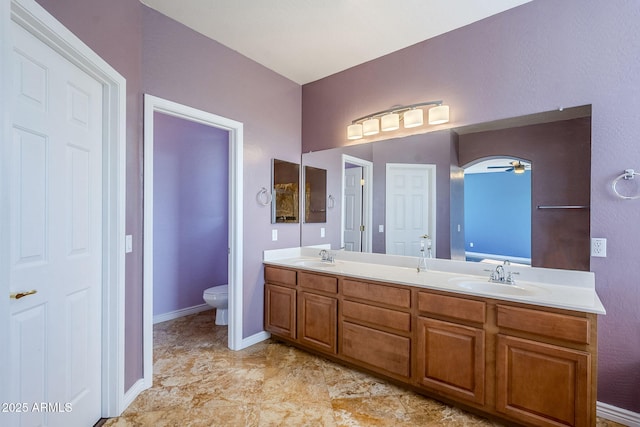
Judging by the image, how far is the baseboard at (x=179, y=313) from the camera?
11.3ft

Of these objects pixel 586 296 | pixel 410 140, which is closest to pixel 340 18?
pixel 410 140

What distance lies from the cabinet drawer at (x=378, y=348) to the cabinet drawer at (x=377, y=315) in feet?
0.22

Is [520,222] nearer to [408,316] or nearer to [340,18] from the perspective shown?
[408,316]

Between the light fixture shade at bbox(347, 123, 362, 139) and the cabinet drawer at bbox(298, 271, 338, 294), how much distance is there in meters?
1.37

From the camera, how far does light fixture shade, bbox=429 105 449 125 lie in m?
2.34

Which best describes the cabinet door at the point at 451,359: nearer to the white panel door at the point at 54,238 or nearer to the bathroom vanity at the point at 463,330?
the bathroom vanity at the point at 463,330

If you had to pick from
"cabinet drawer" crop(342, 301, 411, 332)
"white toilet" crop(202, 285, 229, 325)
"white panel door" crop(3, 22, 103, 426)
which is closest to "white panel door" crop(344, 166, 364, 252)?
"cabinet drawer" crop(342, 301, 411, 332)

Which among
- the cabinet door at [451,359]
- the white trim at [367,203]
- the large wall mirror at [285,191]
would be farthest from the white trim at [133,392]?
the white trim at [367,203]

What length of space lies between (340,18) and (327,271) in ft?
6.41

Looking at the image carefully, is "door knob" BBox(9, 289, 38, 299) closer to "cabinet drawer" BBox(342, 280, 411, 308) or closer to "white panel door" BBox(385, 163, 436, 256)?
"cabinet drawer" BBox(342, 280, 411, 308)

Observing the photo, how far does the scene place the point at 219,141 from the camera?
403 cm

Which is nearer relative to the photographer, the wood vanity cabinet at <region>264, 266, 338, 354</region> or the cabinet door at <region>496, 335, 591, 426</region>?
the cabinet door at <region>496, 335, 591, 426</region>

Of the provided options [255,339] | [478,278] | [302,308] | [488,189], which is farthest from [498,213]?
[255,339]

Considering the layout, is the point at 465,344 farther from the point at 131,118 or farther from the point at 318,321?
the point at 131,118
